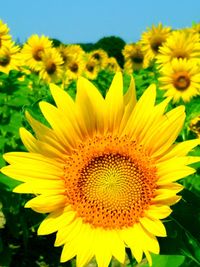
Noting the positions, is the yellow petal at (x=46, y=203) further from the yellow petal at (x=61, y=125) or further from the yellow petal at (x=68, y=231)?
the yellow petal at (x=61, y=125)

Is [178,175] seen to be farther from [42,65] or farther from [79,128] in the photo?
[42,65]

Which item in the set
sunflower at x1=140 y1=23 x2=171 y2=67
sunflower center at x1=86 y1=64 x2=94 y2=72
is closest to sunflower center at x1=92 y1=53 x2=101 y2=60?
sunflower center at x1=86 y1=64 x2=94 y2=72

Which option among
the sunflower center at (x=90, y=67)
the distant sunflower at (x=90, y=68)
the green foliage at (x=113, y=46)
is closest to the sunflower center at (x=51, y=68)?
the distant sunflower at (x=90, y=68)

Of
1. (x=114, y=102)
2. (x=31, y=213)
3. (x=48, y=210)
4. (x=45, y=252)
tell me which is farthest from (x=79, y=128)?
(x=45, y=252)

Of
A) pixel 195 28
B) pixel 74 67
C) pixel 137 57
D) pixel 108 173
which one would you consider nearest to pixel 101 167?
pixel 108 173

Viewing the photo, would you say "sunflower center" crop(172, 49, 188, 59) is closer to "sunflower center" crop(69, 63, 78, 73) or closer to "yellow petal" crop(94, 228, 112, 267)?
"sunflower center" crop(69, 63, 78, 73)
